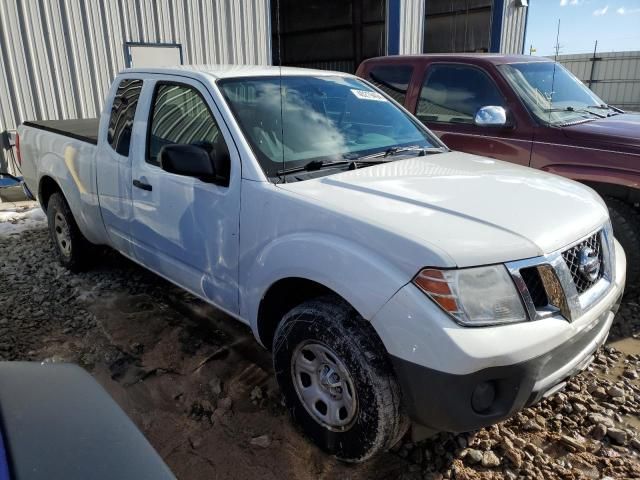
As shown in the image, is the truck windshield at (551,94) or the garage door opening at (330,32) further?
the garage door opening at (330,32)

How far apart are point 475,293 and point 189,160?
156 cm

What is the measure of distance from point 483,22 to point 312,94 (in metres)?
15.2

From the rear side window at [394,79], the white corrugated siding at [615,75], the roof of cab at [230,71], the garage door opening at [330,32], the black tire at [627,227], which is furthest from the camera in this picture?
the garage door opening at [330,32]

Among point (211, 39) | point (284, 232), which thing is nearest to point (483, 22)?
point (211, 39)

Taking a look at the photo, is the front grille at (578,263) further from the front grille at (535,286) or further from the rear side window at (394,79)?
the rear side window at (394,79)

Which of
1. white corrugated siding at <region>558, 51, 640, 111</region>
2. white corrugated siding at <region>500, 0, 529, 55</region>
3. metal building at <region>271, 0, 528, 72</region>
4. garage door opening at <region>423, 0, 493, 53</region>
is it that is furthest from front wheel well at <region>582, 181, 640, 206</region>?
white corrugated siding at <region>558, 51, 640, 111</region>

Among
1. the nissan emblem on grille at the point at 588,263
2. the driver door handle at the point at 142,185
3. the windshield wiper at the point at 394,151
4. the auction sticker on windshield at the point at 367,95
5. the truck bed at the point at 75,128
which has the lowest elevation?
the nissan emblem on grille at the point at 588,263

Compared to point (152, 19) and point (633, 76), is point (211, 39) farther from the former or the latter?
point (633, 76)

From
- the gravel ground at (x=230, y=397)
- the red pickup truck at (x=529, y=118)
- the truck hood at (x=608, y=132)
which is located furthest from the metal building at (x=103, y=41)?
the gravel ground at (x=230, y=397)

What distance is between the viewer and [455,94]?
5.03 metres

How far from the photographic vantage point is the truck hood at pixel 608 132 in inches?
155

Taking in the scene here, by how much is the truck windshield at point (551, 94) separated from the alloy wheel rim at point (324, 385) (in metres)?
3.20

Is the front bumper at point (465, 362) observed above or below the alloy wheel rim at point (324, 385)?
above

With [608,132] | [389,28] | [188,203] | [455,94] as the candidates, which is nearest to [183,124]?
[188,203]
